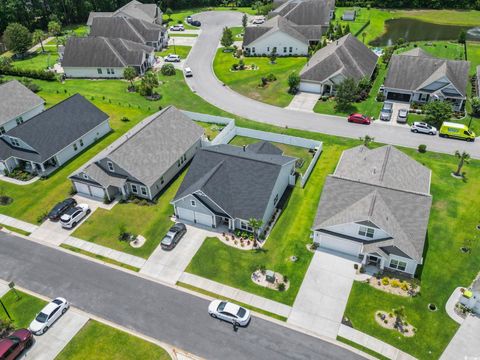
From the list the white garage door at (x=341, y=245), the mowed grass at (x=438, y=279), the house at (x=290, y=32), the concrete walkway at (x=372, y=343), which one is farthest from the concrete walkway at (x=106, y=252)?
the house at (x=290, y=32)

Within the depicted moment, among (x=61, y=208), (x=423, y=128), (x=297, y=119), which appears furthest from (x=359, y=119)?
(x=61, y=208)

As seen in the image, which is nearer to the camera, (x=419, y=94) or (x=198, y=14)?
(x=419, y=94)

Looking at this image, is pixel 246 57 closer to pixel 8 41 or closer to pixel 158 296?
pixel 8 41

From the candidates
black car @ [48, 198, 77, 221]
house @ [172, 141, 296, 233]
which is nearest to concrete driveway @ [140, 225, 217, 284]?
house @ [172, 141, 296, 233]

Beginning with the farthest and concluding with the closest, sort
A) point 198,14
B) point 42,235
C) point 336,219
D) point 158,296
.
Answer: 1. point 198,14
2. point 42,235
3. point 336,219
4. point 158,296

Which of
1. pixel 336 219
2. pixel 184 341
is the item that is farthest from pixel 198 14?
pixel 184 341

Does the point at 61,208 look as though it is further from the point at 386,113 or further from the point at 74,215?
the point at 386,113

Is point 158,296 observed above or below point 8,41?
below
